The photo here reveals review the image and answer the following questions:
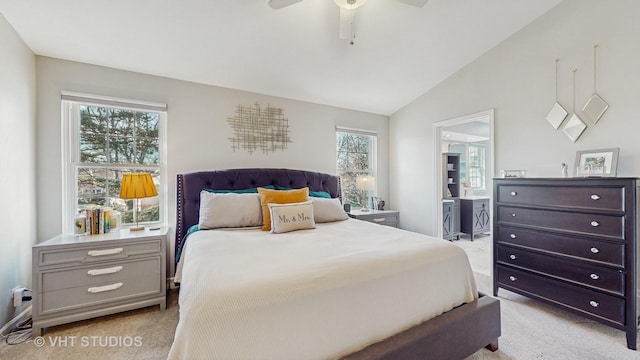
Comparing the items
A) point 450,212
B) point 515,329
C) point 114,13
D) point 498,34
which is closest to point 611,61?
point 498,34

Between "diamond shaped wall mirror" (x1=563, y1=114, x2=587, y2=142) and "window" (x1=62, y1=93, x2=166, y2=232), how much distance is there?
4033mm

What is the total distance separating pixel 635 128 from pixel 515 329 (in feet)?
6.11

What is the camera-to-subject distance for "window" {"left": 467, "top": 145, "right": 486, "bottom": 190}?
Result: 6.17 meters

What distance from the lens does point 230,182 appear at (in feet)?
10.0

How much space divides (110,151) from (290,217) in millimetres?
2015

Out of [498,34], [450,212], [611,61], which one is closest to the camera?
[611,61]

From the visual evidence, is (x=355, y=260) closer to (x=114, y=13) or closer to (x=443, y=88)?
(x=114, y=13)

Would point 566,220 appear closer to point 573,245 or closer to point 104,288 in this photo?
point 573,245

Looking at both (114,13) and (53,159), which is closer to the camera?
(114,13)

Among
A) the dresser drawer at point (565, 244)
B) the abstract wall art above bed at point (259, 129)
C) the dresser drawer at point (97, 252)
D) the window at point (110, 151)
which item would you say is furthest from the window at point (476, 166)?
the dresser drawer at point (97, 252)

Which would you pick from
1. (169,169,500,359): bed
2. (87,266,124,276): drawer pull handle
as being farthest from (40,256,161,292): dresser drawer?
(169,169,500,359): bed

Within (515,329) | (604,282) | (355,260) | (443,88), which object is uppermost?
(443,88)

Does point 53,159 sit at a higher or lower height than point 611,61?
lower

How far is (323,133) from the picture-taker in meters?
3.84
